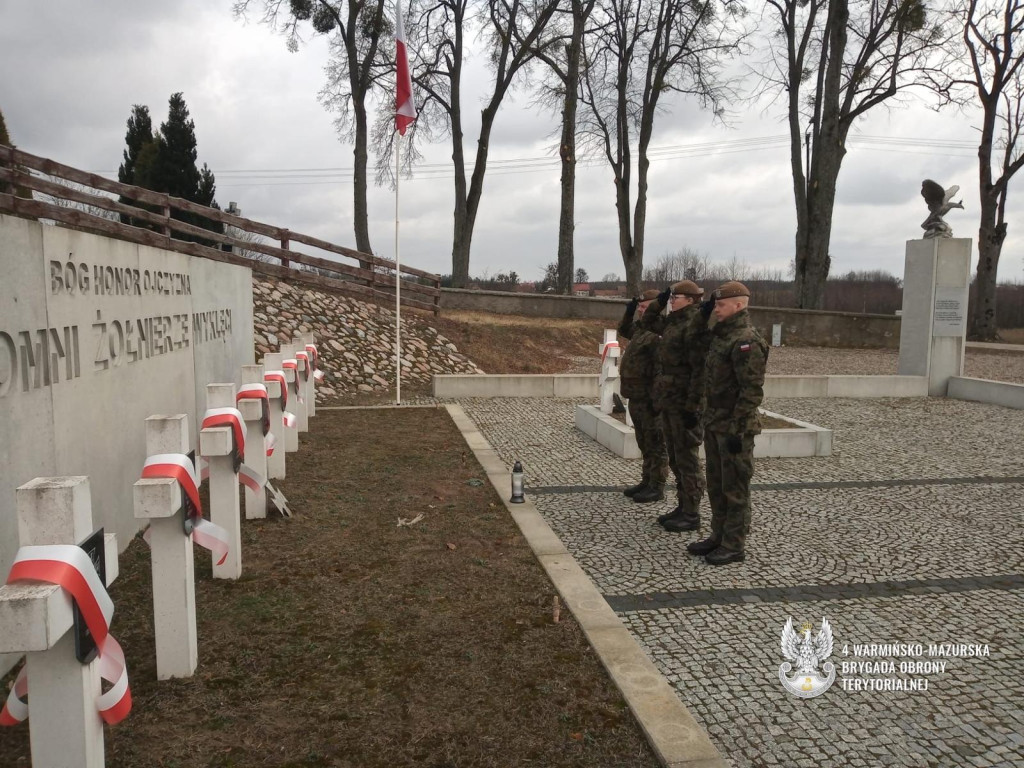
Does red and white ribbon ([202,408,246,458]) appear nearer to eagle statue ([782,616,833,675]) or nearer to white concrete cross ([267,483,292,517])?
white concrete cross ([267,483,292,517])

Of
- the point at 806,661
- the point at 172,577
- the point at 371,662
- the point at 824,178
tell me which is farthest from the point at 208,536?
the point at 824,178

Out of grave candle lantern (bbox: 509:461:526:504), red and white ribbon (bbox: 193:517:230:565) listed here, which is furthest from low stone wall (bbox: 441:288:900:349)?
red and white ribbon (bbox: 193:517:230:565)

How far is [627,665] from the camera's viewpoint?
3463 millimetres

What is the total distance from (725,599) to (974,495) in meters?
3.93

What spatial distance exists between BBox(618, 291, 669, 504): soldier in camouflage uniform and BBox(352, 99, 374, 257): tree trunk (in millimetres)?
17780

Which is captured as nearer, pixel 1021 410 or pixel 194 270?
pixel 194 270

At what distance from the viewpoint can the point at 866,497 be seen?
6.80 m

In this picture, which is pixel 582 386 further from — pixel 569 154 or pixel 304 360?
pixel 569 154

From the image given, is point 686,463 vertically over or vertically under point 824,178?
under

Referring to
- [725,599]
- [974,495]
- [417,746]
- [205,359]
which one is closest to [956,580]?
[725,599]

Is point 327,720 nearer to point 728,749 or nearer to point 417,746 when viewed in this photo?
point 417,746

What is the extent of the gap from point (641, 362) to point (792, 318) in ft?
64.9

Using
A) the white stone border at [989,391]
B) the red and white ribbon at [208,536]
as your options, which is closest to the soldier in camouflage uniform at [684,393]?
the red and white ribbon at [208,536]

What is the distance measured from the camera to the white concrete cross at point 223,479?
4.01 m
